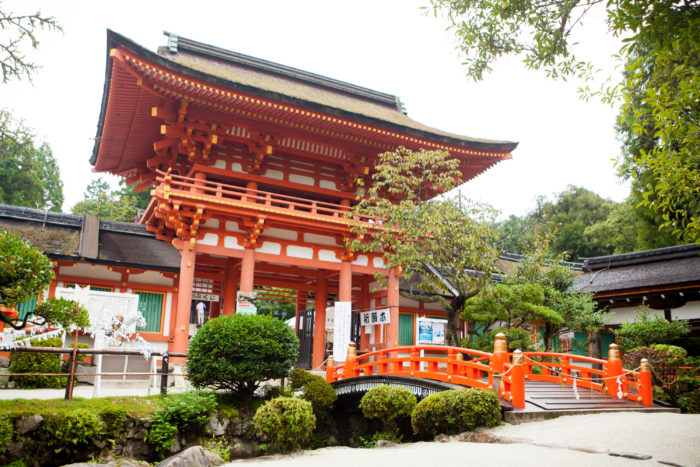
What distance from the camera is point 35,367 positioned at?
10.8m

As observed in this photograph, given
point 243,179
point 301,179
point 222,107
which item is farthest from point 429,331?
point 222,107

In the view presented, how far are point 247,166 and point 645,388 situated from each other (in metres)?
12.0

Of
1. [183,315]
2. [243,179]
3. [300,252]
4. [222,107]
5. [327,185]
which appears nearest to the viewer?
[183,315]

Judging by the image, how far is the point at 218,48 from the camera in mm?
20578

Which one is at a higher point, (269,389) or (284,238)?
(284,238)

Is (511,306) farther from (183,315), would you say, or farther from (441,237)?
(183,315)

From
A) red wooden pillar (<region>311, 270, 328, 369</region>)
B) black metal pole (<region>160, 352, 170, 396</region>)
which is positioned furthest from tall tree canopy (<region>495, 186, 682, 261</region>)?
black metal pole (<region>160, 352, 170, 396</region>)

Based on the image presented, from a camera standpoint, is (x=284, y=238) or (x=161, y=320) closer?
(x=161, y=320)

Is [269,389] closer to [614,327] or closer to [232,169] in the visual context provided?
[232,169]

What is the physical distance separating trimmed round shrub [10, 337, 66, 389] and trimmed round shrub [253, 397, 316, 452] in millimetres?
4433

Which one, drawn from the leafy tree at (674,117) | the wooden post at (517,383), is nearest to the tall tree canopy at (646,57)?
the leafy tree at (674,117)

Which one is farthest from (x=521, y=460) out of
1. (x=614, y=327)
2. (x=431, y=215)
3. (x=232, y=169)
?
(x=614, y=327)

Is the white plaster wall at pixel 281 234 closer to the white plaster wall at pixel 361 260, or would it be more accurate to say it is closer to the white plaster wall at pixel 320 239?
the white plaster wall at pixel 320 239

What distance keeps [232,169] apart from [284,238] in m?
2.63
